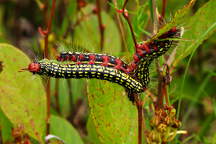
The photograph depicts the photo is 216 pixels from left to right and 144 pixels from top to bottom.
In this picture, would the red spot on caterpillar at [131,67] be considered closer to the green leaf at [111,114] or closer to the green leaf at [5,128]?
the green leaf at [111,114]

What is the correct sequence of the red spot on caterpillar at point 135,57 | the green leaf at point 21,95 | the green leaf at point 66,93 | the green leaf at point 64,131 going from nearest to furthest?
the red spot on caterpillar at point 135,57
the green leaf at point 21,95
the green leaf at point 64,131
the green leaf at point 66,93

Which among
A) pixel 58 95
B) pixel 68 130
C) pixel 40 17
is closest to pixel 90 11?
pixel 58 95

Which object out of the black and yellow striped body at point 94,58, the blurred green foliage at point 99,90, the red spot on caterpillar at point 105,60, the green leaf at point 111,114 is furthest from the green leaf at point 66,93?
the red spot on caterpillar at point 105,60

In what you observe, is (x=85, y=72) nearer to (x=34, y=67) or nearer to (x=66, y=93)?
(x=34, y=67)

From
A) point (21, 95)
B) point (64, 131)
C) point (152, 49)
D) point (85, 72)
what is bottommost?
point (64, 131)

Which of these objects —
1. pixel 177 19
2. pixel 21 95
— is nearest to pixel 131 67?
pixel 177 19

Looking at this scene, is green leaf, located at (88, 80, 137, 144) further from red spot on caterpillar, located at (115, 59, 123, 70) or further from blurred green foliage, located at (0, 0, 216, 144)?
red spot on caterpillar, located at (115, 59, 123, 70)

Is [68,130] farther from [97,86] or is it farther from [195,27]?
[195,27]
